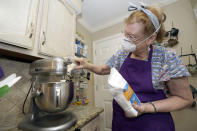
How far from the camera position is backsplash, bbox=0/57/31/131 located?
718 millimetres

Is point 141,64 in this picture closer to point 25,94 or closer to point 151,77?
point 151,77

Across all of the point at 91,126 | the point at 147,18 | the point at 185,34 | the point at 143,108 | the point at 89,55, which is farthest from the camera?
the point at 89,55

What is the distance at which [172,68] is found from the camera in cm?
50

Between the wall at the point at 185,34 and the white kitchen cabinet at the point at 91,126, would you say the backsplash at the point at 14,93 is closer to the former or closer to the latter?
the white kitchen cabinet at the point at 91,126

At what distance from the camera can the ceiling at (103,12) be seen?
1.57 meters

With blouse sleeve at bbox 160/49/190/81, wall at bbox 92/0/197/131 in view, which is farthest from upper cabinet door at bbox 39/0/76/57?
wall at bbox 92/0/197/131

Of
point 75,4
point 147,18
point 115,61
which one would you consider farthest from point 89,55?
point 147,18

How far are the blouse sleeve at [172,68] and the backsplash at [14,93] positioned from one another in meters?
1.13

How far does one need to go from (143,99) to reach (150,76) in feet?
0.50

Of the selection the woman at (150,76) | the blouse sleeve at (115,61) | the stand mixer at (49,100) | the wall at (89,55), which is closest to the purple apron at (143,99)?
the woman at (150,76)

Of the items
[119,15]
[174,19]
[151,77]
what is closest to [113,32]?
[119,15]

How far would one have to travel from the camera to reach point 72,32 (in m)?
1.07

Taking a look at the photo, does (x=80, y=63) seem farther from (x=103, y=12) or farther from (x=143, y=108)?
(x=103, y=12)

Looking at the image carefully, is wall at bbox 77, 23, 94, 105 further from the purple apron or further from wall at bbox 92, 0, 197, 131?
wall at bbox 92, 0, 197, 131
